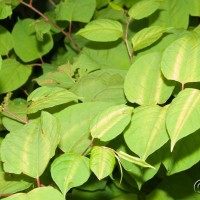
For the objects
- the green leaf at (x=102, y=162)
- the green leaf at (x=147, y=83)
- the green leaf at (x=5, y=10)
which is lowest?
the green leaf at (x=102, y=162)

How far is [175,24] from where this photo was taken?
2.85 ft

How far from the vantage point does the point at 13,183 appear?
0.60 metres

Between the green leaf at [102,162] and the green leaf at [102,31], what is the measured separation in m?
0.35

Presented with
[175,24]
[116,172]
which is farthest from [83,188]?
[175,24]

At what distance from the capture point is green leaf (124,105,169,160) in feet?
1.65

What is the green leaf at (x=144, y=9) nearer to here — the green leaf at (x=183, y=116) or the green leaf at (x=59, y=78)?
the green leaf at (x=59, y=78)

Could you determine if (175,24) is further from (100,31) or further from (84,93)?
(84,93)

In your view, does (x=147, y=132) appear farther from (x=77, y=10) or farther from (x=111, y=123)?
(x=77, y=10)

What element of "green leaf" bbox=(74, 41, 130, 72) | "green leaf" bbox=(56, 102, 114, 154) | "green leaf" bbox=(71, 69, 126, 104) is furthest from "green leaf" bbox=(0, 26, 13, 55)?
"green leaf" bbox=(56, 102, 114, 154)

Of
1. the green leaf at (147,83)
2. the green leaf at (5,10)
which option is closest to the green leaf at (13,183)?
the green leaf at (147,83)

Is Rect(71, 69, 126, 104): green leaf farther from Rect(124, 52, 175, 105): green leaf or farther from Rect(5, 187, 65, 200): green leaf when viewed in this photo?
Rect(5, 187, 65, 200): green leaf

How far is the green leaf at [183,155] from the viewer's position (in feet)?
1.92

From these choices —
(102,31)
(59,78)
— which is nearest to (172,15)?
(102,31)

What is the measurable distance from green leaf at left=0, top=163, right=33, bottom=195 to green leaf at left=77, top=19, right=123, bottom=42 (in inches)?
13.6
